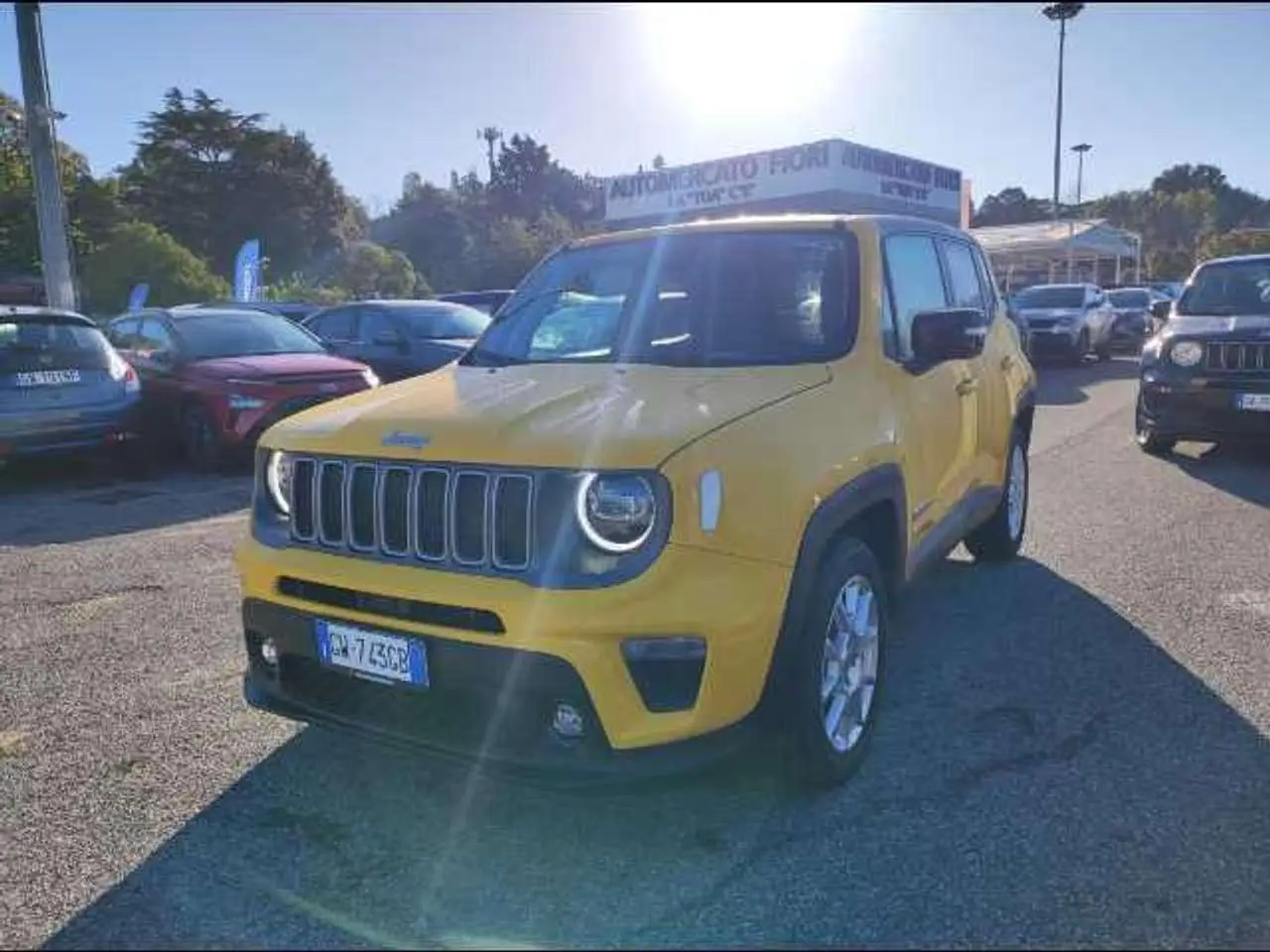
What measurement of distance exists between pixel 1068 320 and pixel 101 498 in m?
17.1

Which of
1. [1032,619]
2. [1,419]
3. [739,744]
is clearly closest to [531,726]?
[739,744]

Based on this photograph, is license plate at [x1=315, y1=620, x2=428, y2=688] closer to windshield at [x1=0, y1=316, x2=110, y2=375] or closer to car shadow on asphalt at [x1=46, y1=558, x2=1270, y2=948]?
car shadow on asphalt at [x1=46, y1=558, x2=1270, y2=948]

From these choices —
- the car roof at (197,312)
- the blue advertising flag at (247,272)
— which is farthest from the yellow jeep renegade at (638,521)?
the blue advertising flag at (247,272)

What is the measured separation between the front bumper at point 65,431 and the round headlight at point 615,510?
7303mm

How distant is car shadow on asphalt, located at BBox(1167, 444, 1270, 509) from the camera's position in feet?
25.4

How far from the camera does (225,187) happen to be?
4997 centimetres

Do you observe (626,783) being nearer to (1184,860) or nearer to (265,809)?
(265,809)

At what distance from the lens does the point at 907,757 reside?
3.50m

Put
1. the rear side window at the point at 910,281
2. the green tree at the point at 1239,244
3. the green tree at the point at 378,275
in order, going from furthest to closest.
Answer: the green tree at the point at 1239,244, the green tree at the point at 378,275, the rear side window at the point at 910,281

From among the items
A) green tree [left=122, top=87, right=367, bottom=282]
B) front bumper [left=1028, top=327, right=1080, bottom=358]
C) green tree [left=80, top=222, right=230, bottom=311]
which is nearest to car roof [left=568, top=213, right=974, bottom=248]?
front bumper [left=1028, top=327, right=1080, bottom=358]

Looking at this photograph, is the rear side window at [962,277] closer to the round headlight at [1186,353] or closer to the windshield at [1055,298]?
the round headlight at [1186,353]

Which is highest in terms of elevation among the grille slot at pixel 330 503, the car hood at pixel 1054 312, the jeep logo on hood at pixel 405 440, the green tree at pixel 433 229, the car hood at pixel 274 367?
the green tree at pixel 433 229

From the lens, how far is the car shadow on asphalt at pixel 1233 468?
7.74 m

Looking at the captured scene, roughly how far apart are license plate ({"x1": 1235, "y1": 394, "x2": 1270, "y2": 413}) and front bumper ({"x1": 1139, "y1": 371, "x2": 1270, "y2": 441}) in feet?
0.08
